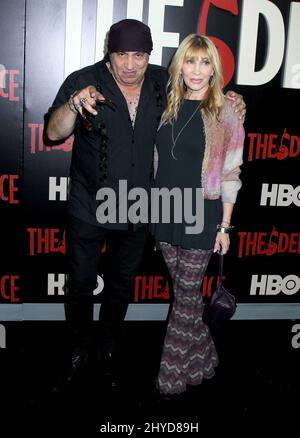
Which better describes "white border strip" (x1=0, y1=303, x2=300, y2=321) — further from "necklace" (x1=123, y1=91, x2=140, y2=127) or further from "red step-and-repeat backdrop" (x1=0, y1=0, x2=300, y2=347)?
"necklace" (x1=123, y1=91, x2=140, y2=127)

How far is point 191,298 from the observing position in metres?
2.12

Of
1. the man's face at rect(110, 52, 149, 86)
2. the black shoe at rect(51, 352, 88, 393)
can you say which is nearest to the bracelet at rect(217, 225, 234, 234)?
the man's face at rect(110, 52, 149, 86)

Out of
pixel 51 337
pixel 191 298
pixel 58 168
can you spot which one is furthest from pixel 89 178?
pixel 51 337

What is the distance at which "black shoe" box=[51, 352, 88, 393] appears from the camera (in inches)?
89.0

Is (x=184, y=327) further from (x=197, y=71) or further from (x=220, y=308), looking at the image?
(x=197, y=71)

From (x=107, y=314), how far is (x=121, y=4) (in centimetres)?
161

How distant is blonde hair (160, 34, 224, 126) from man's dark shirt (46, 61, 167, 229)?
9 cm

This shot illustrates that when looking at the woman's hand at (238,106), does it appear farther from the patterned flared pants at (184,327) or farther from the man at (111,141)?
the patterned flared pants at (184,327)

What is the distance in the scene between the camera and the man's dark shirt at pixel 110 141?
2.00 metres

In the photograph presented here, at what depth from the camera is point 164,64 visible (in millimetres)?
2426

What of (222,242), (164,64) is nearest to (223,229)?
(222,242)

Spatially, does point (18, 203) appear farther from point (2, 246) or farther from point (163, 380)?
point (163, 380)

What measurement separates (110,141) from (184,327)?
0.93m

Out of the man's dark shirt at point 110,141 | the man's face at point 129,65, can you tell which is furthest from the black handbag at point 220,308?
the man's face at point 129,65
